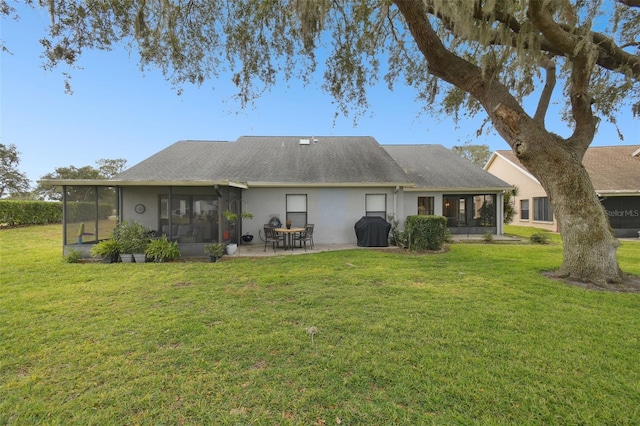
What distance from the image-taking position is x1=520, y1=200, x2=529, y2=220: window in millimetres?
17070

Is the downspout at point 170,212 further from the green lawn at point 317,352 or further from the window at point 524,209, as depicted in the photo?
the window at point 524,209

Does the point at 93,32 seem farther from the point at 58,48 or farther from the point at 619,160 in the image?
the point at 619,160

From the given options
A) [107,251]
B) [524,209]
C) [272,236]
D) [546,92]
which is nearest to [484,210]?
[524,209]

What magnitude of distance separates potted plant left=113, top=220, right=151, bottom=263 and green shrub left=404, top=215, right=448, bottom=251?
8072 mm

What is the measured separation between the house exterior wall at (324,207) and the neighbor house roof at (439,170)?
3.27 metres

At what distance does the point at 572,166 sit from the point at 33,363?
8558 mm

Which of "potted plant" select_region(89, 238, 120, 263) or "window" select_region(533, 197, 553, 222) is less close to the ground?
"window" select_region(533, 197, 553, 222)

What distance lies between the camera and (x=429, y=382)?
7.69 ft

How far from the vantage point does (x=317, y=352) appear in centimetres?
282

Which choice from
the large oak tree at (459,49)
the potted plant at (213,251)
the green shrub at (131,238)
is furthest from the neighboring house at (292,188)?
the large oak tree at (459,49)

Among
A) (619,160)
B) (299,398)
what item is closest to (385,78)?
(299,398)

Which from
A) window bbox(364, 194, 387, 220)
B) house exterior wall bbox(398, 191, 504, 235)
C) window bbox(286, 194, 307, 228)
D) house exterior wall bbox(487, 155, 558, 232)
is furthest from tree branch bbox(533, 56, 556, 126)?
house exterior wall bbox(487, 155, 558, 232)

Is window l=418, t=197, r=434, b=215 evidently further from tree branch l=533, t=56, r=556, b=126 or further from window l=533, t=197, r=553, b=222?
window l=533, t=197, r=553, b=222

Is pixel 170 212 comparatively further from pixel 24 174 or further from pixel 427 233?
pixel 24 174
